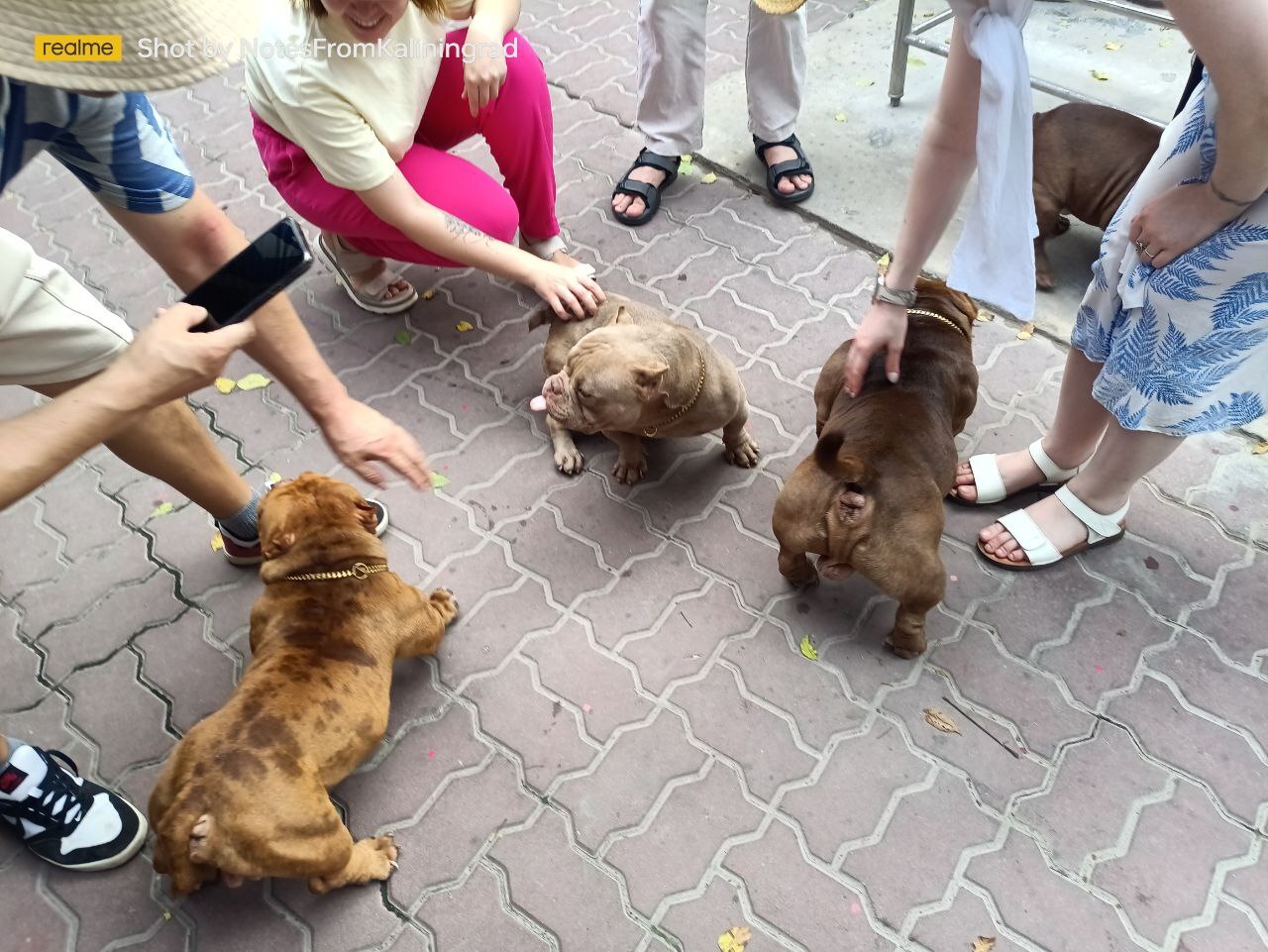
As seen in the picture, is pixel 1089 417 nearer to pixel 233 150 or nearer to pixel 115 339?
pixel 115 339

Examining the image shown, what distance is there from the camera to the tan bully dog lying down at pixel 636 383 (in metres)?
3.44

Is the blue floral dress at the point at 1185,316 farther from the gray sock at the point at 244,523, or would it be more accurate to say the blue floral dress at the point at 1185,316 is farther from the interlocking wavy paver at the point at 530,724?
the gray sock at the point at 244,523

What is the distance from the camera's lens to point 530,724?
338 centimetres

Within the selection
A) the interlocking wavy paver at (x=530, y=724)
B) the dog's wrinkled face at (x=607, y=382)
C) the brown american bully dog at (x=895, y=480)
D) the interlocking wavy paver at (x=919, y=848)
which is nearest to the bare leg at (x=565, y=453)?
the dog's wrinkled face at (x=607, y=382)

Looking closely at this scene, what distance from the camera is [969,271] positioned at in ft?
9.53

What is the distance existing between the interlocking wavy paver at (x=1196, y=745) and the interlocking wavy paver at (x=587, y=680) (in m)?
1.83

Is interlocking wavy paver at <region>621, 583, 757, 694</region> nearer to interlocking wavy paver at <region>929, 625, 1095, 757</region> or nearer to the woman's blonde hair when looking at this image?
interlocking wavy paver at <region>929, 625, 1095, 757</region>

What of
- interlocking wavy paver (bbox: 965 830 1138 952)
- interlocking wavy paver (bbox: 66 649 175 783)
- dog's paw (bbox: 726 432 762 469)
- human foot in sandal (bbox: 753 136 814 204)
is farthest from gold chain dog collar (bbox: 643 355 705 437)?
interlocking wavy paver (bbox: 66 649 175 783)

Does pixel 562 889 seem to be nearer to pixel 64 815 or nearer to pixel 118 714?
pixel 64 815

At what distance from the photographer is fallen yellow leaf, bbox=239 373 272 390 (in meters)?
4.64

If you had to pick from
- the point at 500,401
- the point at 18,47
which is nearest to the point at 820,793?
the point at 500,401

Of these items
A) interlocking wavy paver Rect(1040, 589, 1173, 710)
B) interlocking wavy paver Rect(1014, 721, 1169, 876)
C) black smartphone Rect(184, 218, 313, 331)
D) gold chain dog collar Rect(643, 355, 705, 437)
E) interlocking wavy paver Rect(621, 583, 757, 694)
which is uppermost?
black smartphone Rect(184, 218, 313, 331)

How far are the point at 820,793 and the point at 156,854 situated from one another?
7.20 ft

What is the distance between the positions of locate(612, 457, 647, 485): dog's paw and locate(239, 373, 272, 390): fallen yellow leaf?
200cm
